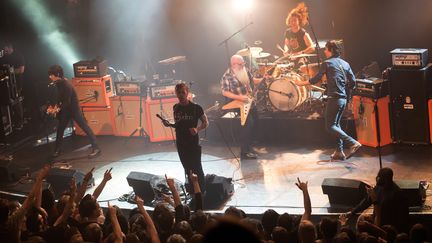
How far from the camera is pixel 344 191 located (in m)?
9.41

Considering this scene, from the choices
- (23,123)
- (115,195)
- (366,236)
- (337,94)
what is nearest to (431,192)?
(337,94)

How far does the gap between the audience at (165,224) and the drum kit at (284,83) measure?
4.65 metres

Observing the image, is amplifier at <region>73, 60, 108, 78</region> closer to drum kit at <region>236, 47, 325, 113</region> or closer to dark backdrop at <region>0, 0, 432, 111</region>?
dark backdrop at <region>0, 0, 432, 111</region>

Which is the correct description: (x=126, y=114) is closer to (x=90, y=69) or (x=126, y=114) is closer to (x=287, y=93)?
(x=90, y=69)

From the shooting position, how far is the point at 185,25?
1641 centimetres

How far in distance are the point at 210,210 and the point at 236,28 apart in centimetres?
688

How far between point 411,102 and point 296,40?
3.05 meters

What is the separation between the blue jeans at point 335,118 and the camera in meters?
11.4

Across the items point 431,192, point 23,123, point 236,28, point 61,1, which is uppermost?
point 61,1

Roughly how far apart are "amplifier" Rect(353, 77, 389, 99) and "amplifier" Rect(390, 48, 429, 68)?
0.41m

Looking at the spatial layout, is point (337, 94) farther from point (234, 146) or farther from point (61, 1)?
point (61, 1)

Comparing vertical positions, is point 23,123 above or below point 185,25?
below

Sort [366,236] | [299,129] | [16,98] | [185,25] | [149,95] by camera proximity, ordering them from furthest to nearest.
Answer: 1. [185,25]
2. [16,98]
3. [149,95]
4. [299,129]
5. [366,236]

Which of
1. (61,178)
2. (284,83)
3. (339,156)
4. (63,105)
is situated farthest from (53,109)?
(339,156)
